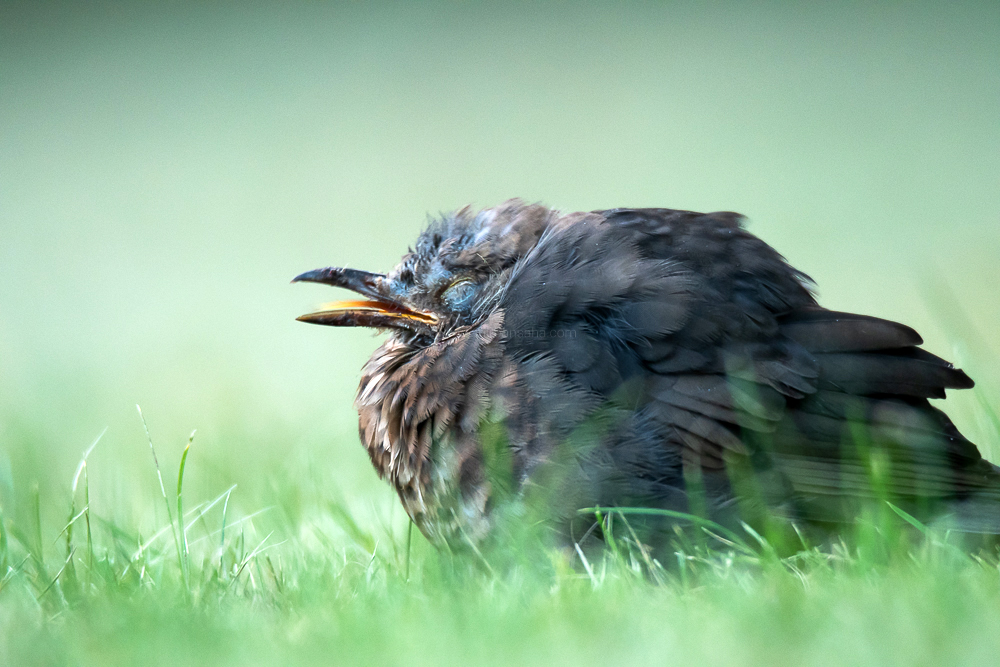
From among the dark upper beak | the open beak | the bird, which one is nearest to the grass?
the bird

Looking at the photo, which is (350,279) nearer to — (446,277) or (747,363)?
(446,277)

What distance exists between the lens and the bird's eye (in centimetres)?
345

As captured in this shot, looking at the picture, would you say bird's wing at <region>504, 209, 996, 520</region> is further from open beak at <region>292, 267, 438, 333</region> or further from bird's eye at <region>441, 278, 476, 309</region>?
open beak at <region>292, 267, 438, 333</region>

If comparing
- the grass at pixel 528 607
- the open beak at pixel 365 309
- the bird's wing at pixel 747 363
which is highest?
the open beak at pixel 365 309

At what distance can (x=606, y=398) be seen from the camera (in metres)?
2.78

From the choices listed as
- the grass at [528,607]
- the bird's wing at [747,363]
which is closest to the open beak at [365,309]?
the bird's wing at [747,363]

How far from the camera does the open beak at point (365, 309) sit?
3492 millimetres

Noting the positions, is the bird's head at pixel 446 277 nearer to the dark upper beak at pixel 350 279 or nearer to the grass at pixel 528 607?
the dark upper beak at pixel 350 279

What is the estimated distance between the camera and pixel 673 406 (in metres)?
2.75

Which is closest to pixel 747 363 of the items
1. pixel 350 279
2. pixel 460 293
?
pixel 460 293

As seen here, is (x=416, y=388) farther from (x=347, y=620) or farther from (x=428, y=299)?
(x=347, y=620)

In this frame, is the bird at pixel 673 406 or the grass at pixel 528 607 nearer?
the grass at pixel 528 607

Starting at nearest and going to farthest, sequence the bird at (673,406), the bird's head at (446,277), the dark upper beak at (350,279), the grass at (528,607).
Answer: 1. the grass at (528,607)
2. the bird at (673,406)
3. the bird's head at (446,277)
4. the dark upper beak at (350,279)

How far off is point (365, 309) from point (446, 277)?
311mm
